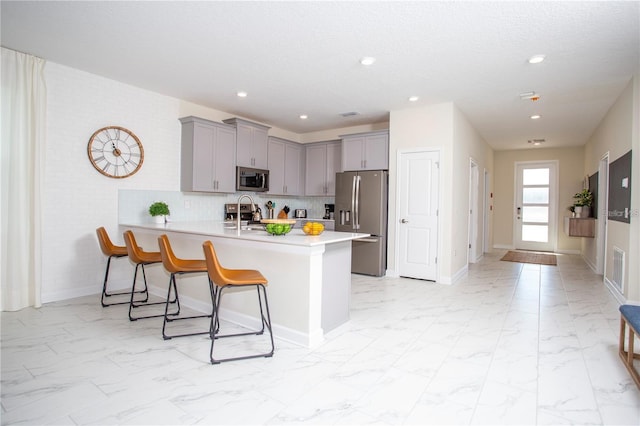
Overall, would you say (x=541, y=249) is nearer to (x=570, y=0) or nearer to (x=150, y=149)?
(x=570, y=0)

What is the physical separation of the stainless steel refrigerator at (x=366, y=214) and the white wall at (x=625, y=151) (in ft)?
9.79

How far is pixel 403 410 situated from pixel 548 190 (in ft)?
29.2

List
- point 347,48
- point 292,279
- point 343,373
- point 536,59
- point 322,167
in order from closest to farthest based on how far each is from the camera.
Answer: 1. point 343,373
2. point 292,279
3. point 347,48
4. point 536,59
5. point 322,167

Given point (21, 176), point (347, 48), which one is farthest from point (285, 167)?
point (21, 176)

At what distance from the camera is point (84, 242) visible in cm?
421

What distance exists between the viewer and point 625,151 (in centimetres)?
427

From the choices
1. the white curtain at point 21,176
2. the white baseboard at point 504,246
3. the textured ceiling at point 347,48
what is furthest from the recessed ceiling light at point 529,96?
the white curtain at point 21,176

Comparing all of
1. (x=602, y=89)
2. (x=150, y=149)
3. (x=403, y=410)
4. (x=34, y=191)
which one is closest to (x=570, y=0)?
(x=602, y=89)

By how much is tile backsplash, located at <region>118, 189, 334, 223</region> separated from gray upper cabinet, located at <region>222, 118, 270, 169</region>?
631mm

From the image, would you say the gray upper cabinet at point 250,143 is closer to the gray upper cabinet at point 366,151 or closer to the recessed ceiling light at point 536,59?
the gray upper cabinet at point 366,151

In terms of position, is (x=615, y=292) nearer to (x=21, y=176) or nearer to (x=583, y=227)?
(x=583, y=227)

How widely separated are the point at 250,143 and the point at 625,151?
17.1 feet

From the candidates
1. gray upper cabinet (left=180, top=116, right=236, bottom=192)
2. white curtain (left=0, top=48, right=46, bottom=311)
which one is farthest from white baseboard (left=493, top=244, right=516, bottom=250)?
white curtain (left=0, top=48, right=46, bottom=311)

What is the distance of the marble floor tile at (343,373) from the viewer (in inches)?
75.7
